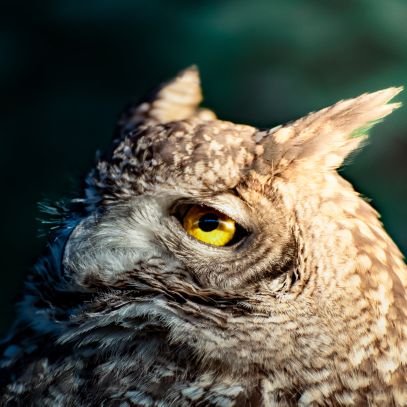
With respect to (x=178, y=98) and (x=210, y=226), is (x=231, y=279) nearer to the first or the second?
(x=210, y=226)

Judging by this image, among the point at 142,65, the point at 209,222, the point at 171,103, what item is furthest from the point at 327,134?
the point at 142,65

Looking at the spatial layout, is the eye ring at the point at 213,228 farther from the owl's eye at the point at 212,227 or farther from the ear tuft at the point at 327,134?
the ear tuft at the point at 327,134

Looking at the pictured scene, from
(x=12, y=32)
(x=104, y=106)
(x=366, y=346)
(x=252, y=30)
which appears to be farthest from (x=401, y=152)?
(x=12, y=32)

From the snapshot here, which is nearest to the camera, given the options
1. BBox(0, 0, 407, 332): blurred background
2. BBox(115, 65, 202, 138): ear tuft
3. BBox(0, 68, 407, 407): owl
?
BBox(0, 68, 407, 407): owl

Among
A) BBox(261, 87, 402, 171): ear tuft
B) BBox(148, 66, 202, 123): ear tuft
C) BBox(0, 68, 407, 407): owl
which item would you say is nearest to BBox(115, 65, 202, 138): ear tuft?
BBox(148, 66, 202, 123): ear tuft

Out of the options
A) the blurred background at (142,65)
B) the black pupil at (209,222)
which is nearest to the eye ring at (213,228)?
the black pupil at (209,222)

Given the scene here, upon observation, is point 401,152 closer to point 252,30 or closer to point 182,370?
point 252,30

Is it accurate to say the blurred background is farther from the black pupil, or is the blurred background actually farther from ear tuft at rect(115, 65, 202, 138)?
the black pupil
